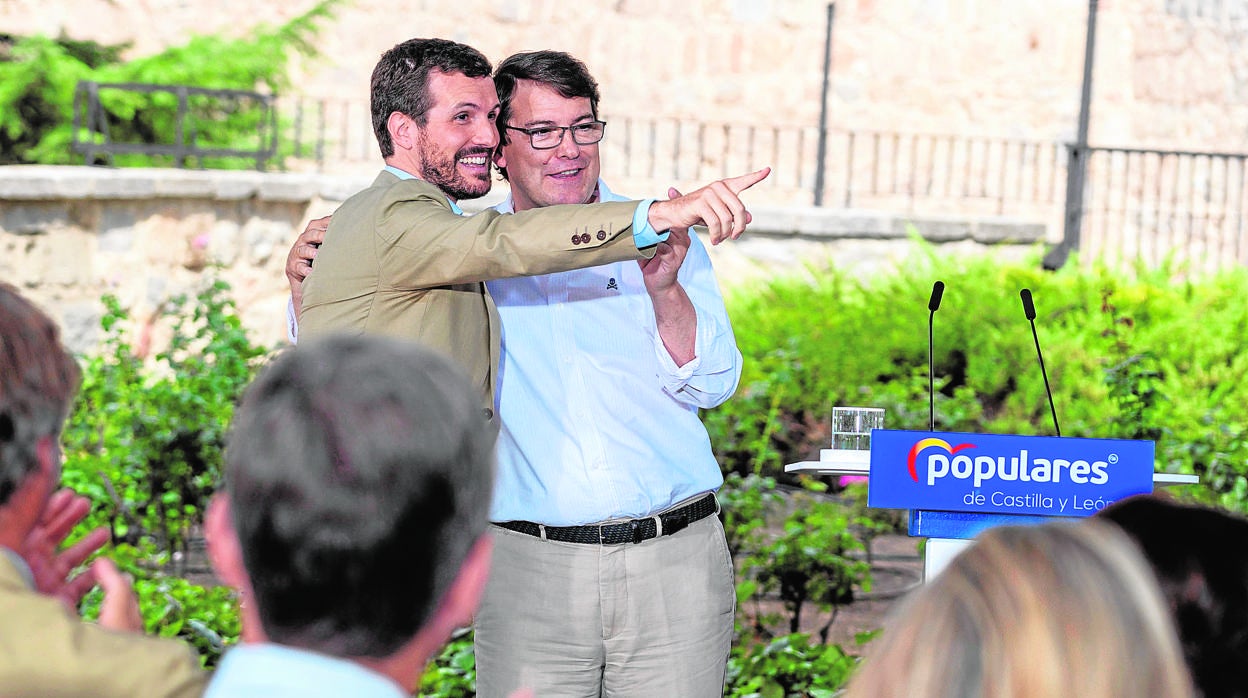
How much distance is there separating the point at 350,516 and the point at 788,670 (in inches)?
116

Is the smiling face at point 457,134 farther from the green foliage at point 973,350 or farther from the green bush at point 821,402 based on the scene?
the green foliage at point 973,350

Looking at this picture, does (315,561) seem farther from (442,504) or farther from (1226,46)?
(1226,46)

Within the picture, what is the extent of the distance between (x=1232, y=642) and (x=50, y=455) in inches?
46.8

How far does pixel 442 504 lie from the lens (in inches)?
46.5

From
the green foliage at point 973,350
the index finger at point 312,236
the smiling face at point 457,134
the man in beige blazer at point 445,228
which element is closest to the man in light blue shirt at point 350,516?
the man in beige blazer at point 445,228

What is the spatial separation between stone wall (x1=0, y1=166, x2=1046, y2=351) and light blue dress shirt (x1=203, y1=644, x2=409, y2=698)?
241 inches

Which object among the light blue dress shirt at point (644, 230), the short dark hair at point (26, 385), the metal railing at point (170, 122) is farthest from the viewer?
the metal railing at point (170, 122)

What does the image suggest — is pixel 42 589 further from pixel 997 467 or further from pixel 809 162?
pixel 809 162

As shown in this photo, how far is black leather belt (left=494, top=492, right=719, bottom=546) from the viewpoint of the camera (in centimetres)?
266

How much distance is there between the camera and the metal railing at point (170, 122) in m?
9.04

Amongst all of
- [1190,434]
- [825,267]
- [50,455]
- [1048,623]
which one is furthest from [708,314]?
[825,267]

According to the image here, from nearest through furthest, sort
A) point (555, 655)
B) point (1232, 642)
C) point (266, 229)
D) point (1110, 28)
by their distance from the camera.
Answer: point (1232, 642), point (555, 655), point (266, 229), point (1110, 28)

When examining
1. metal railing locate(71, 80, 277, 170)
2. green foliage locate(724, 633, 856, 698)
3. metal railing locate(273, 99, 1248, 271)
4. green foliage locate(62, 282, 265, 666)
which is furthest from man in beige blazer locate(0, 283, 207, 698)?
metal railing locate(273, 99, 1248, 271)

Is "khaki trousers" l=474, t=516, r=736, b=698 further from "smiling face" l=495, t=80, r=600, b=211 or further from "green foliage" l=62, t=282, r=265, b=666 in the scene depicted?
"green foliage" l=62, t=282, r=265, b=666
